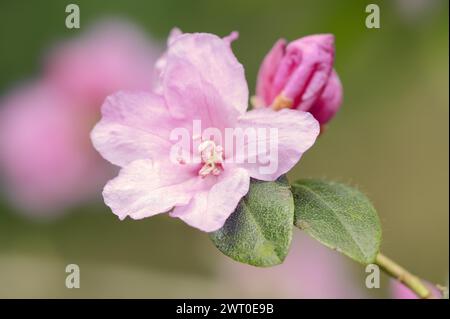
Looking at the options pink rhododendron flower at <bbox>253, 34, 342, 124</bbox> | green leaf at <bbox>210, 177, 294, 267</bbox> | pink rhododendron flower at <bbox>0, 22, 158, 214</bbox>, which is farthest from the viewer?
pink rhododendron flower at <bbox>0, 22, 158, 214</bbox>

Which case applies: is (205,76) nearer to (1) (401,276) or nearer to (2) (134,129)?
(2) (134,129)

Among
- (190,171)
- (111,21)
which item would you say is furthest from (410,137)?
(190,171)

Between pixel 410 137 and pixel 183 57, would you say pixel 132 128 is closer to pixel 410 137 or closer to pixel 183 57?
pixel 183 57

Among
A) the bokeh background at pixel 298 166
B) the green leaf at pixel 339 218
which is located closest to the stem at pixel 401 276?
the green leaf at pixel 339 218

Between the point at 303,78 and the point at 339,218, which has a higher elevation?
the point at 303,78

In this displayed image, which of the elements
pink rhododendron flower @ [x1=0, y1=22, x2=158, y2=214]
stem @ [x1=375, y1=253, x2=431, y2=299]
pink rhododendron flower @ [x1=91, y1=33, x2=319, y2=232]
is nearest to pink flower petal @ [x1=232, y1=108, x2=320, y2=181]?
pink rhododendron flower @ [x1=91, y1=33, x2=319, y2=232]

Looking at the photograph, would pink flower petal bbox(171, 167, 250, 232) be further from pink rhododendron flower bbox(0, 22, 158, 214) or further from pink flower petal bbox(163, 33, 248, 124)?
pink rhododendron flower bbox(0, 22, 158, 214)

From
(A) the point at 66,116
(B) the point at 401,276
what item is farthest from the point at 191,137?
(A) the point at 66,116
